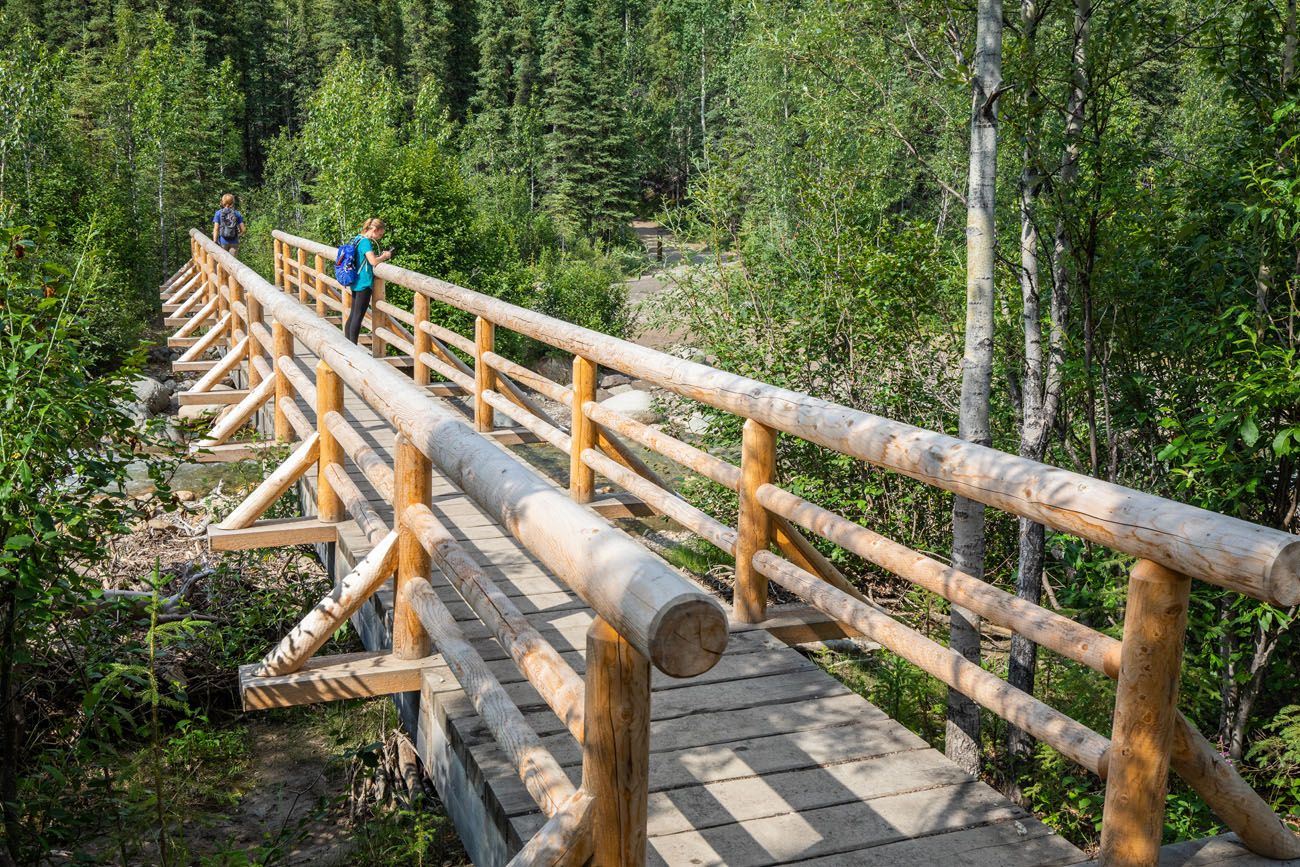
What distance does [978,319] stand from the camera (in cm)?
565

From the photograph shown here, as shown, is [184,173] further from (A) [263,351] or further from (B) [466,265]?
(A) [263,351]

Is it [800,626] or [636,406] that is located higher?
[800,626]

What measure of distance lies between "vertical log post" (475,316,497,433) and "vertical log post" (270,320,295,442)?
3.61ft

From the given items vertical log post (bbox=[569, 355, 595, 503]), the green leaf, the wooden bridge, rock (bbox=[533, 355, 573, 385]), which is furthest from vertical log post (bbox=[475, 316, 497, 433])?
rock (bbox=[533, 355, 573, 385])

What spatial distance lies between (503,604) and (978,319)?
360 centimetres

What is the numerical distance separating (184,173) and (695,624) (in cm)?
4041

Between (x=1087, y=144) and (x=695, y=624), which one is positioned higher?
(x=1087, y=144)

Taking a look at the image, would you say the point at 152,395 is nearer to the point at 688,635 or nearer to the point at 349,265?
the point at 349,265

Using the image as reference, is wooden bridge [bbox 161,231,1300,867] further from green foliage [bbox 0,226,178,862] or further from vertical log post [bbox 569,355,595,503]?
green foliage [bbox 0,226,178,862]

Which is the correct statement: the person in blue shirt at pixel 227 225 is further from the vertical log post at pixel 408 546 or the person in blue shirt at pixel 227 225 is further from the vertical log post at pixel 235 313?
the vertical log post at pixel 408 546

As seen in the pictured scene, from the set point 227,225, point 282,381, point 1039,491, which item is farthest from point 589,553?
point 227,225

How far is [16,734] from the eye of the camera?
4.35m

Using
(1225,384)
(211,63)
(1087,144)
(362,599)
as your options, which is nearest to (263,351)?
(362,599)

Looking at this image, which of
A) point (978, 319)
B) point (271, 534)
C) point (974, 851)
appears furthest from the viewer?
point (978, 319)
